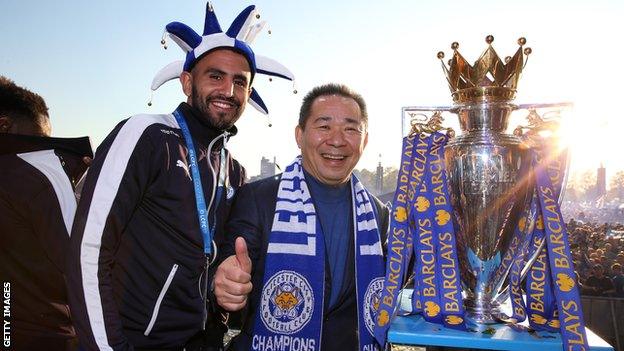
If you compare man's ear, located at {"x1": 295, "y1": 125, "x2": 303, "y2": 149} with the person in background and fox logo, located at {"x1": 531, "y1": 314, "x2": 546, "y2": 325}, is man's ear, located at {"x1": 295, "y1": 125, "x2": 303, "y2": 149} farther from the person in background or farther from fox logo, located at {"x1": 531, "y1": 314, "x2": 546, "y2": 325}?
fox logo, located at {"x1": 531, "y1": 314, "x2": 546, "y2": 325}

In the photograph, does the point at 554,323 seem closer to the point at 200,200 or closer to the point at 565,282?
the point at 565,282

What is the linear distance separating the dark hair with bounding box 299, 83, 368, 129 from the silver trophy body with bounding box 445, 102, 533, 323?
3.33 feet

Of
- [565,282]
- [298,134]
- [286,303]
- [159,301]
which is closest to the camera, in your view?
[565,282]

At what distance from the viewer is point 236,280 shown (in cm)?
190

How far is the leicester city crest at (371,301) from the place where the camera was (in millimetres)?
2418

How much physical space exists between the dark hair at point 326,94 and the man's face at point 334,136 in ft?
0.12

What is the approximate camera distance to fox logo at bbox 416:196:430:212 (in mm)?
1752

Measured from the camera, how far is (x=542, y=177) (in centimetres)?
165

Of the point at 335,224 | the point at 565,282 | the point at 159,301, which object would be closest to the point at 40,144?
the point at 159,301

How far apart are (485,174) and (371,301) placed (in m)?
1.16

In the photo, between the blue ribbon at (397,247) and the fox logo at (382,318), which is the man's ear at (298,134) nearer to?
the blue ribbon at (397,247)

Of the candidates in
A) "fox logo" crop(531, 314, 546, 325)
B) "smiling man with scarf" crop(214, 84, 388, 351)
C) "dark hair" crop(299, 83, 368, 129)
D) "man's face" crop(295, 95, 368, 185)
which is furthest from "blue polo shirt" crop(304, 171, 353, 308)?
"fox logo" crop(531, 314, 546, 325)

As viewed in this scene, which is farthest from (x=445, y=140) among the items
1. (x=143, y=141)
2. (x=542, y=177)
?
(x=143, y=141)

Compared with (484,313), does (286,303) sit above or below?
below
